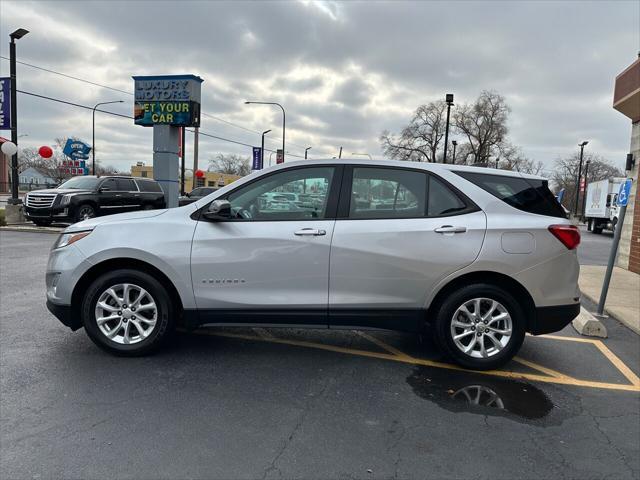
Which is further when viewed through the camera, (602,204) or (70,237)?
(602,204)

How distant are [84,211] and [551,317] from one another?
15.9m

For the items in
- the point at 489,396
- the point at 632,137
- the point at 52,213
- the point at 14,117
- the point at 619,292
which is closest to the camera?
the point at 489,396

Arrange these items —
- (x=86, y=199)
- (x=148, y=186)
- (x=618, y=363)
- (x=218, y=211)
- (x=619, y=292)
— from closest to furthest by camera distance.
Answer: (x=218, y=211) < (x=618, y=363) < (x=619, y=292) < (x=86, y=199) < (x=148, y=186)

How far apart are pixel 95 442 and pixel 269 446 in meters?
1.08

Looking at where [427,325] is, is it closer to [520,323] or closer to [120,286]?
[520,323]

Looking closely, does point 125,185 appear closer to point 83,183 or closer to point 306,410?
point 83,183

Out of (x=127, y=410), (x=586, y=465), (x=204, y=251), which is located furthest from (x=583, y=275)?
(x=127, y=410)

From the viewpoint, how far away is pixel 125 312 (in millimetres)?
4215

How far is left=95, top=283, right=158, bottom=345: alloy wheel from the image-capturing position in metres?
4.19

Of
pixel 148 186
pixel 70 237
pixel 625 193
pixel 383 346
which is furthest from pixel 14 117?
pixel 625 193

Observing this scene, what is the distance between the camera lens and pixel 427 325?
14.0ft

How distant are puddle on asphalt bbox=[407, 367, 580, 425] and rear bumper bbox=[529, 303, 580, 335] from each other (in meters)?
0.52

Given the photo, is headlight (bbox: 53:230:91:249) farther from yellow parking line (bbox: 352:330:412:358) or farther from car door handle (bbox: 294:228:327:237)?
yellow parking line (bbox: 352:330:412:358)

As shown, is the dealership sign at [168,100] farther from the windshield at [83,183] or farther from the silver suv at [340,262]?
the silver suv at [340,262]
